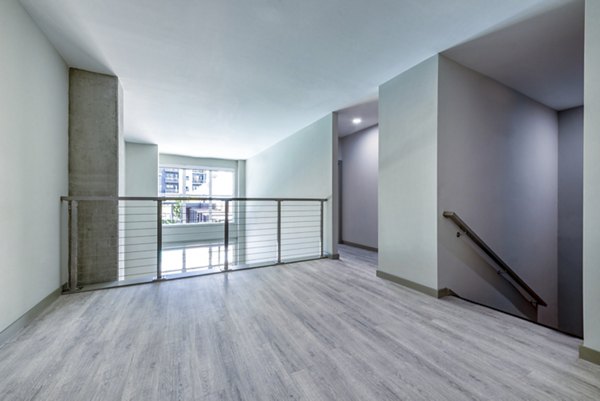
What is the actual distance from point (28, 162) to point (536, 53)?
14.8 ft

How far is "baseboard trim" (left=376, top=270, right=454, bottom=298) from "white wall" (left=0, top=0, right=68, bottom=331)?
3222 mm

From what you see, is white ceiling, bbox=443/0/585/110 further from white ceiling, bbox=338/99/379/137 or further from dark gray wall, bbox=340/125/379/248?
dark gray wall, bbox=340/125/379/248

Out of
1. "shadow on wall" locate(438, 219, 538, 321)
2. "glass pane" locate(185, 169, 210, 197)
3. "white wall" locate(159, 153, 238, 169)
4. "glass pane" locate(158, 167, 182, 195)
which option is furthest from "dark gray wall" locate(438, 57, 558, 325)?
"glass pane" locate(158, 167, 182, 195)

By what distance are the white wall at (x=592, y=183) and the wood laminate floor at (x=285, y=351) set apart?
273 millimetres

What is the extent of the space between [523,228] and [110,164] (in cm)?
514

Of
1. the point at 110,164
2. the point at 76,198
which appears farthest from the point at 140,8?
the point at 76,198

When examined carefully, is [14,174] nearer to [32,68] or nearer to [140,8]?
[32,68]

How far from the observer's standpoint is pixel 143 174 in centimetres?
634

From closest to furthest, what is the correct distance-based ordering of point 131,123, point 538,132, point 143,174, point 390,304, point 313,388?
point 313,388 → point 390,304 → point 538,132 → point 131,123 → point 143,174

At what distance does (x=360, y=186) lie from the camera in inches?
206

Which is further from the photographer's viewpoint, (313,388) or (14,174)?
(14,174)

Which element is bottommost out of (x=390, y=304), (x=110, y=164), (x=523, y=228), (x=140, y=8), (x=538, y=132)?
(x=390, y=304)

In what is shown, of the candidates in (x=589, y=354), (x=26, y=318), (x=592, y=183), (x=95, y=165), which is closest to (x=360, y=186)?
(x=592, y=183)

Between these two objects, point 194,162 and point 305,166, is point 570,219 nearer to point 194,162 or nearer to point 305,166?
point 305,166
